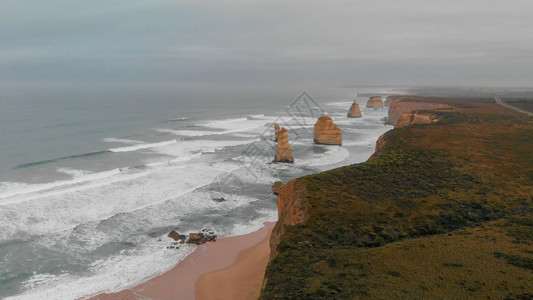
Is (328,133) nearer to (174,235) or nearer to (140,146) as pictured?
(140,146)

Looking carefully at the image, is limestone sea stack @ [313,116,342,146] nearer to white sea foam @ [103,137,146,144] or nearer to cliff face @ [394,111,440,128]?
cliff face @ [394,111,440,128]

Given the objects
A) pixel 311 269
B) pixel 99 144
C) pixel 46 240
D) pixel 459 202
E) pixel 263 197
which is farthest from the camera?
pixel 99 144

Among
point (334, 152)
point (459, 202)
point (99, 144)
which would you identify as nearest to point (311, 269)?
point (459, 202)

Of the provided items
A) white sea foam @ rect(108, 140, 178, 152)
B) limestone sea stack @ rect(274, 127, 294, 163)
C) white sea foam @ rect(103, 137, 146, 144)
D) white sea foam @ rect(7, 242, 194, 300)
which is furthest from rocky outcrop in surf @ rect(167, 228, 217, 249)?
white sea foam @ rect(103, 137, 146, 144)

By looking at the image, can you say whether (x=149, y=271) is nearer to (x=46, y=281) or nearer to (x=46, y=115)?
(x=46, y=281)

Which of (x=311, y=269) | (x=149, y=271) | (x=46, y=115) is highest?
(x=46, y=115)

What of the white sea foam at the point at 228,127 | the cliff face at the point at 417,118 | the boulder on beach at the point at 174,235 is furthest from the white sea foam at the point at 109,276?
the white sea foam at the point at 228,127
